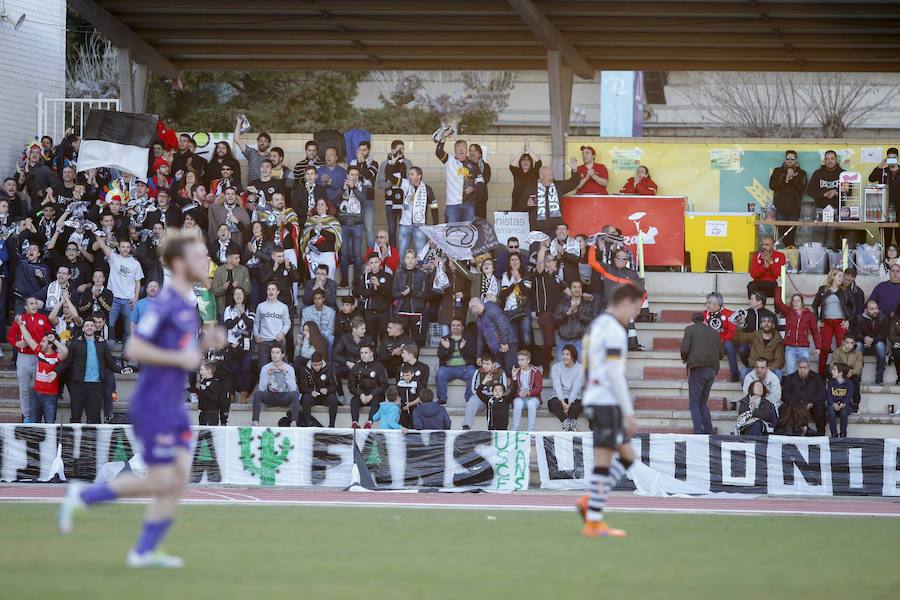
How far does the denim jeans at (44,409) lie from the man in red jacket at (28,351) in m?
0.17

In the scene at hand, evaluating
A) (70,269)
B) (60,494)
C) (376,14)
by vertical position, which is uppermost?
(376,14)

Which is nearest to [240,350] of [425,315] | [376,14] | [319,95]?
[425,315]

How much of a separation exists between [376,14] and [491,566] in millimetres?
17696

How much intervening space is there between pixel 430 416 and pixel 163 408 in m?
11.3

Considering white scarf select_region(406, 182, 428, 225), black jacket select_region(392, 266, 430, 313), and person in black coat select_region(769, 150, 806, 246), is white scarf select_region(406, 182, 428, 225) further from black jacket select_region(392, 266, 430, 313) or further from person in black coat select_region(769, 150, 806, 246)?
person in black coat select_region(769, 150, 806, 246)

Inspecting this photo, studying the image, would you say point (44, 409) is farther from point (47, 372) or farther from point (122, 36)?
point (122, 36)

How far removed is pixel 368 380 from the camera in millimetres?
19891

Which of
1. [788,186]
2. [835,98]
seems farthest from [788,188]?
[835,98]

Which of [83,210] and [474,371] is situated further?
[83,210]

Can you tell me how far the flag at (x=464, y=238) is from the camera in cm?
2222

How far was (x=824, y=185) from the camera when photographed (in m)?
24.9

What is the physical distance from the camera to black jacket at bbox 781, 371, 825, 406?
19.4m

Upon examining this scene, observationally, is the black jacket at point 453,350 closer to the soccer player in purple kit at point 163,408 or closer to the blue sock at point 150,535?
the soccer player in purple kit at point 163,408

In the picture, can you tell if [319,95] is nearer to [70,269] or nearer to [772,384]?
[70,269]
